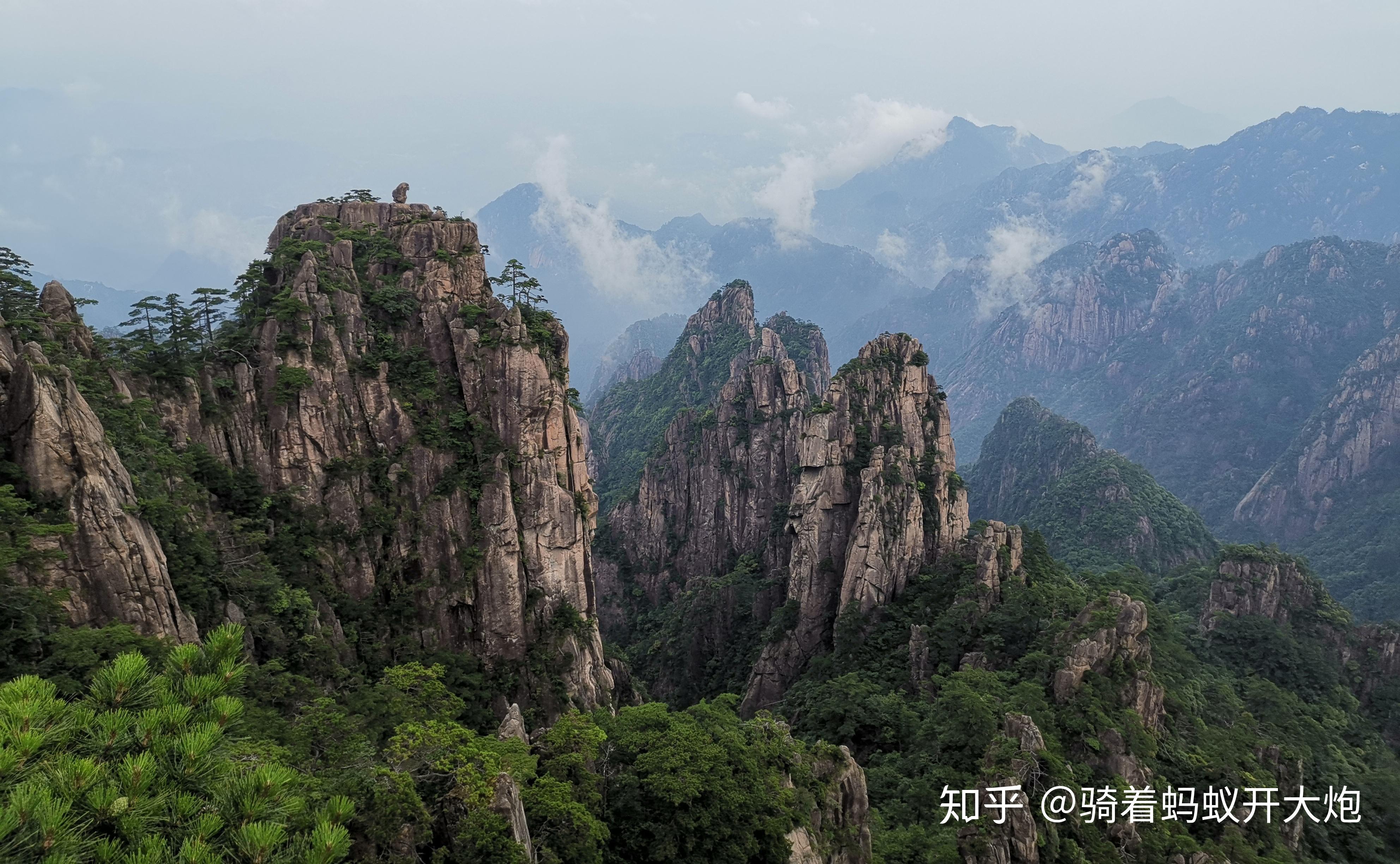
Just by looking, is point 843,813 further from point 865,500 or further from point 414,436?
point 865,500

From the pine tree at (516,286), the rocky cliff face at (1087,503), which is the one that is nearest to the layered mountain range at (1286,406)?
the rocky cliff face at (1087,503)

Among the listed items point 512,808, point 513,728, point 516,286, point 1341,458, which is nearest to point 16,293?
point 516,286

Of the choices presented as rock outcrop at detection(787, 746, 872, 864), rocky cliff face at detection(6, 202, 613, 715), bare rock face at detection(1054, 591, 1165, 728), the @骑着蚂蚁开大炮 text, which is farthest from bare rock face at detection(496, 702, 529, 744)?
bare rock face at detection(1054, 591, 1165, 728)

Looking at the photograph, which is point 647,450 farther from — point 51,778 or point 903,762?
point 51,778

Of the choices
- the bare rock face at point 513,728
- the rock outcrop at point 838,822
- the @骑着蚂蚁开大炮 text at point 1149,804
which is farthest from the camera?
the @骑着蚂蚁开大炮 text at point 1149,804

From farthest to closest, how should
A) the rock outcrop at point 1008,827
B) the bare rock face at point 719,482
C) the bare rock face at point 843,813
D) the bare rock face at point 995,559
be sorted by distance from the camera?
the bare rock face at point 719,482
the bare rock face at point 995,559
the rock outcrop at point 1008,827
the bare rock face at point 843,813

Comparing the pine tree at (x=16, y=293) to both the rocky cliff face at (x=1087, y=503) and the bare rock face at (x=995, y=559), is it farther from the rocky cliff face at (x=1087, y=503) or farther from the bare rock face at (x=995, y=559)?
the rocky cliff face at (x=1087, y=503)

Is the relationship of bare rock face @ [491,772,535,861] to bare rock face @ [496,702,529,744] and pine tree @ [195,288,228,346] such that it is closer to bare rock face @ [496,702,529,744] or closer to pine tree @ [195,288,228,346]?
bare rock face @ [496,702,529,744]

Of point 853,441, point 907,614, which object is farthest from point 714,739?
point 853,441
